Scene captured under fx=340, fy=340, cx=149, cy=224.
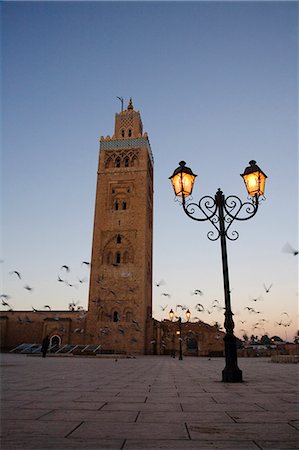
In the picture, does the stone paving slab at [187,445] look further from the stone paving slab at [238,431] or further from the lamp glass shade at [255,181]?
the lamp glass shade at [255,181]

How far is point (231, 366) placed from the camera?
7508mm

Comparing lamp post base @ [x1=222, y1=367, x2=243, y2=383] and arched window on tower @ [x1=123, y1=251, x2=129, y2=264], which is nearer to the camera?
lamp post base @ [x1=222, y1=367, x2=243, y2=383]

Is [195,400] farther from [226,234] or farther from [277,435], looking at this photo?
[226,234]

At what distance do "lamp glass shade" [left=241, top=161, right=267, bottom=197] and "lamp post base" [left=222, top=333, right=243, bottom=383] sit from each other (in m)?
3.58

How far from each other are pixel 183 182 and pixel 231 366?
448 centimetres

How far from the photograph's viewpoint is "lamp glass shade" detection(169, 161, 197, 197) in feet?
→ 28.6

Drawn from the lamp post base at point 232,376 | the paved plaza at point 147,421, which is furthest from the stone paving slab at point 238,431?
the lamp post base at point 232,376

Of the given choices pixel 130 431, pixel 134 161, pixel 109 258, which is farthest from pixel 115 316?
pixel 130 431

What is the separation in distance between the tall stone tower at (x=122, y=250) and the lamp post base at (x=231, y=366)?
26.8m

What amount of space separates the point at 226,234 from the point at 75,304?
A: 37470 millimetres

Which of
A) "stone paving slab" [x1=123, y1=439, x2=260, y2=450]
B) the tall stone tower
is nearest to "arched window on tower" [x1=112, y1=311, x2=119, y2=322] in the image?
the tall stone tower

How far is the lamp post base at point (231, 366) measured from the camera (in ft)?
24.0

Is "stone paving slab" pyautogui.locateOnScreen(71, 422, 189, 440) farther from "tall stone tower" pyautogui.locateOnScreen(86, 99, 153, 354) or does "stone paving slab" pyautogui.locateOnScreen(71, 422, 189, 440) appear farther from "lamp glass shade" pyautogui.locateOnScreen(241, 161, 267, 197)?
"tall stone tower" pyautogui.locateOnScreen(86, 99, 153, 354)

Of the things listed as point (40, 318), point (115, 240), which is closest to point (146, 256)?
point (115, 240)
